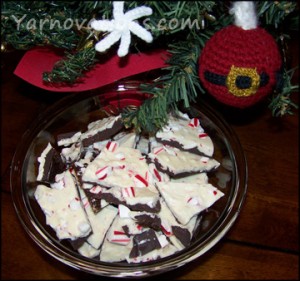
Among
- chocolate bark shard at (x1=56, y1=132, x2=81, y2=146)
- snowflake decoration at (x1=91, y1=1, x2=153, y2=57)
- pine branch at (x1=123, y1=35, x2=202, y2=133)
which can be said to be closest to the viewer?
snowflake decoration at (x1=91, y1=1, x2=153, y2=57)

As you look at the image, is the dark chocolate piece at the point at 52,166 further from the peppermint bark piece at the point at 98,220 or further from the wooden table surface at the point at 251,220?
the wooden table surface at the point at 251,220

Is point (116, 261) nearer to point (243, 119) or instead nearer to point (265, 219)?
point (265, 219)

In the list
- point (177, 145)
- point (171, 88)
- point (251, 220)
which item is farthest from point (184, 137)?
point (251, 220)

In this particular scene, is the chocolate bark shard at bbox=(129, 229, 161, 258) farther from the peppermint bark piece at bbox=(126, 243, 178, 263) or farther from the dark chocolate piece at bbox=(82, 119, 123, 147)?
the dark chocolate piece at bbox=(82, 119, 123, 147)

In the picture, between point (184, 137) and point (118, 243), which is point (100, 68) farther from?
point (118, 243)

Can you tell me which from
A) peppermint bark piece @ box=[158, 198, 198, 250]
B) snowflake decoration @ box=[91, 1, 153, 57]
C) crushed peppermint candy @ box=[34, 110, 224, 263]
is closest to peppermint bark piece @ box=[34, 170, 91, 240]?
crushed peppermint candy @ box=[34, 110, 224, 263]

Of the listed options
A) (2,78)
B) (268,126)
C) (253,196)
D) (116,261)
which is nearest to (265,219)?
(253,196)
